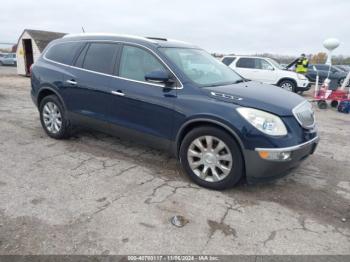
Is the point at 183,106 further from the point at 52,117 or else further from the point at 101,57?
the point at 52,117

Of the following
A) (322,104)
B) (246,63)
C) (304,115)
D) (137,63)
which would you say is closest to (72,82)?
(137,63)

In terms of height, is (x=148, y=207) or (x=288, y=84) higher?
(x=288, y=84)

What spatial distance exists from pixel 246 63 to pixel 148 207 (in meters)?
12.2

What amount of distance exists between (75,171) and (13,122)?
11.4ft

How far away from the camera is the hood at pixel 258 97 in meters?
3.44

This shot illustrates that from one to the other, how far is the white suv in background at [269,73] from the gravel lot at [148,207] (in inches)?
364

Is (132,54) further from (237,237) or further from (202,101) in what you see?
(237,237)

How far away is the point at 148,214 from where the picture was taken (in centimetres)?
315

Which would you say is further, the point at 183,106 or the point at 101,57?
the point at 101,57

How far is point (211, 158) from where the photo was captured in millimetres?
3648

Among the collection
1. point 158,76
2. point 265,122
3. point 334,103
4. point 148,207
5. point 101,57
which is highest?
point 101,57

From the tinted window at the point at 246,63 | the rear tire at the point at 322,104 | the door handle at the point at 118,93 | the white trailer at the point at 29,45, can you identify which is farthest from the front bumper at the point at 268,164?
the white trailer at the point at 29,45

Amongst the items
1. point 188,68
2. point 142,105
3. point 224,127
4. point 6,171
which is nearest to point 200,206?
point 224,127

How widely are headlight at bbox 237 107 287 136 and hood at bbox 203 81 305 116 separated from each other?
0.07 metres
